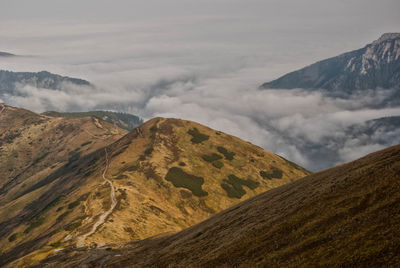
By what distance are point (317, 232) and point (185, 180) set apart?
12835 cm

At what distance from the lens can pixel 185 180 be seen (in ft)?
529

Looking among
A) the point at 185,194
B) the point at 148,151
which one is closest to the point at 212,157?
the point at 148,151

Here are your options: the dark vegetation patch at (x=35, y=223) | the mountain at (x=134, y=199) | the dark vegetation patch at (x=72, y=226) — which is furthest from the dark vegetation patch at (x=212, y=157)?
the dark vegetation patch at (x=72, y=226)

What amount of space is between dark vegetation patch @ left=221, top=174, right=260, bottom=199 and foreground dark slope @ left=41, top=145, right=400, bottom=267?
103m

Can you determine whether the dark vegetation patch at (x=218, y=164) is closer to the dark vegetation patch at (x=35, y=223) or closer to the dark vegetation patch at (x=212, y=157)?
the dark vegetation patch at (x=212, y=157)

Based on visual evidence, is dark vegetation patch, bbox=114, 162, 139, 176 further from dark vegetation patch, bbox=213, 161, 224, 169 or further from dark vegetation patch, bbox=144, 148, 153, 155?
dark vegetation patch, bbox=213, 161, 224, 169

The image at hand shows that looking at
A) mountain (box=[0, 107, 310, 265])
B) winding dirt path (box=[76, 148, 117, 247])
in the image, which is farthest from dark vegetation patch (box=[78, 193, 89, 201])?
winding dirt path (box=[76, 148, 117, 247])

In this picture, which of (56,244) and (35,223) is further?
(35,223)

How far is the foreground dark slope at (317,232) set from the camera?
92.4 ft

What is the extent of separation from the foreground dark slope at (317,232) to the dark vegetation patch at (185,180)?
3652 inches

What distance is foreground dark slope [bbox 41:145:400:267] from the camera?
28.2m

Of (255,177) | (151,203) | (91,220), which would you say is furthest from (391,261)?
(255,177)

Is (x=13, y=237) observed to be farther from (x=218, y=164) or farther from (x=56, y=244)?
(x=218, y=164)

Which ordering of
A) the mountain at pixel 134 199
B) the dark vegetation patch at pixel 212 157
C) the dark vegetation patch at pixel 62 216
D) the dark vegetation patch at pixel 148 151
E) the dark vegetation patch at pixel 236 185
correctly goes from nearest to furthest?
the mountain at pixel 134 199 < the dark vegetation patch at pixel 62 216 < the dark vegetation patch at pixel 236 185 < the dark vegetation patch at pixel 148 151 < the dark vegetation patch at pixel 212 157
